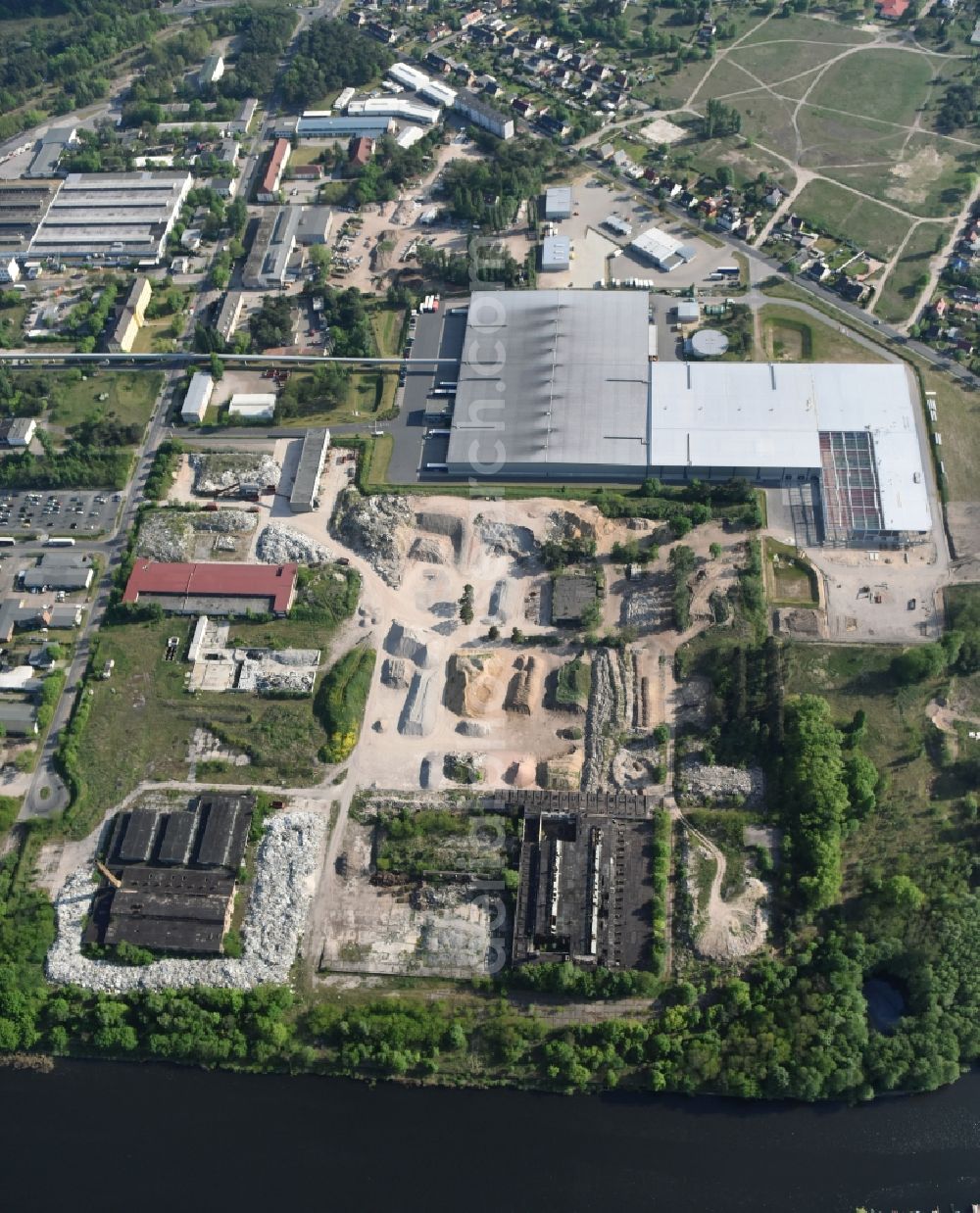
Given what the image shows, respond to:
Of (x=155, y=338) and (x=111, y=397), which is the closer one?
(x=111, y=397)

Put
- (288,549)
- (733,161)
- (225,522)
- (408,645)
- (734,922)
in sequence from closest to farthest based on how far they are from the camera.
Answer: (734,922) → (408,645) → (288,549) → (225,522) → (733,161)

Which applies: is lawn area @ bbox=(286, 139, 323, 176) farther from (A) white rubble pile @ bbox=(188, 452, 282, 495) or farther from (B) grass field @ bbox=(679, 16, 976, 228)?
(A) white rubble pile @ bbox=(188, 452, 282, 495)

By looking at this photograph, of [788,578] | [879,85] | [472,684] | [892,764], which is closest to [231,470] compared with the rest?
[472,684]

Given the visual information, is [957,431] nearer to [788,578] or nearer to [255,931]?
[788,578]

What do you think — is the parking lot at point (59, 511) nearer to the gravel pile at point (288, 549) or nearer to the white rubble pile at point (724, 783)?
the gravel pile at point (288, 549)

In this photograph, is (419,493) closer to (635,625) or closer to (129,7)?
(635,625)

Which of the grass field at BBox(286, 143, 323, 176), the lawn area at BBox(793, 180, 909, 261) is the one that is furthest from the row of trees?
the lawn area at BBox(793, 180, 909, 261)
